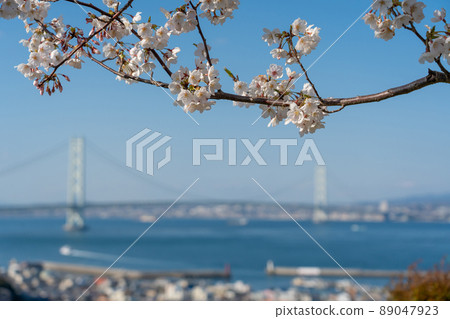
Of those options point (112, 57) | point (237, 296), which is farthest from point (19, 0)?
point (237, 296)

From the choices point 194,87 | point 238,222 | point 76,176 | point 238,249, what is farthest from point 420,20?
point 238,222

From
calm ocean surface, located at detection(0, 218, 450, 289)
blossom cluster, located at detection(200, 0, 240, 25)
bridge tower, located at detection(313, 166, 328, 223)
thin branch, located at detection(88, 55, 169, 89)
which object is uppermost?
bridge tower, located at detection(313, 166, 328, 223)

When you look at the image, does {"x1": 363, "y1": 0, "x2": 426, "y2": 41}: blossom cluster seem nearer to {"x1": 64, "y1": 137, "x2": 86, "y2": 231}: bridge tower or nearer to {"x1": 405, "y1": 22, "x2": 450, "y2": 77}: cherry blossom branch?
{"x1": 405, "y1": 22, "x2": 450, "y2": 77}: cherry blossom branch

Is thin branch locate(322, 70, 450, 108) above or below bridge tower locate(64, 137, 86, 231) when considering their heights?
below

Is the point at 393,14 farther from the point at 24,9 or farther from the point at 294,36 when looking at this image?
the point at 24,9

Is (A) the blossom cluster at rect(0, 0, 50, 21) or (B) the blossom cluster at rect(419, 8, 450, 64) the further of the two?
(A) the blossom cluster at rect(0, 0, 50, 21)

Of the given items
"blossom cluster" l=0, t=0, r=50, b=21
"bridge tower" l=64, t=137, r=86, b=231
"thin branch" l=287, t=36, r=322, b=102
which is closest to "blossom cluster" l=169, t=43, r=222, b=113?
"thin branch" l=287, t=36, r=322, b=102
